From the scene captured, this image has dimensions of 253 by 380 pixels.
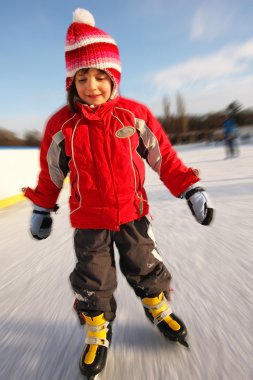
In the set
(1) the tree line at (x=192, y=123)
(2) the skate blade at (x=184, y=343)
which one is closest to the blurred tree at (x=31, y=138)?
(2) the skate blade at (x=184, y=343)

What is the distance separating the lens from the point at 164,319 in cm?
116

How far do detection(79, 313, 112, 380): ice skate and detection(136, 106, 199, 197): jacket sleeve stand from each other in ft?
1.85

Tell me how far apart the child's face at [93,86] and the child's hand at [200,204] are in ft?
1.56

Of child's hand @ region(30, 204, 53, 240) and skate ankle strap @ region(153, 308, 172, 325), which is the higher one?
child's hand @ region(30, 204, 53, 240)

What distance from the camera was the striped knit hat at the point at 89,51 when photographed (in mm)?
1123

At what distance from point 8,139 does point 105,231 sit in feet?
28.5

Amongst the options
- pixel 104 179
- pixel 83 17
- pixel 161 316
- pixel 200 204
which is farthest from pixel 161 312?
pixel 83 17

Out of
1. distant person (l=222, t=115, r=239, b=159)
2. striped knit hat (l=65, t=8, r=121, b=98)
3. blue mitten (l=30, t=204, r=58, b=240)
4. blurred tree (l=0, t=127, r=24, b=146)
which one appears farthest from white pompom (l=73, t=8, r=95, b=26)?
blurred tree (l=0, t=127, r=24, b=146)

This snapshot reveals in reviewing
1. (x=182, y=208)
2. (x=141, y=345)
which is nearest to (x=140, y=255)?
(x=141, y=345)

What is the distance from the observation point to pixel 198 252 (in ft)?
5.93

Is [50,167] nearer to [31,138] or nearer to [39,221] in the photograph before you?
[39,221]

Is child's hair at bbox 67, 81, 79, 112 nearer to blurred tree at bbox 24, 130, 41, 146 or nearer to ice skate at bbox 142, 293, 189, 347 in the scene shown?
ice skate at bbox 142, 293, 189, 347

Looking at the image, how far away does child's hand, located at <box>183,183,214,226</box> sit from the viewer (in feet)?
3.67

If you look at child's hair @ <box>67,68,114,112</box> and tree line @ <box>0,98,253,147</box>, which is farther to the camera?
tree line @ <box>0,98,253,147</box>
